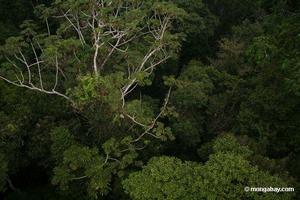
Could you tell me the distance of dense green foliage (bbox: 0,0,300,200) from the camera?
1187 cm

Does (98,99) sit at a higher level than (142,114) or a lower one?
higher

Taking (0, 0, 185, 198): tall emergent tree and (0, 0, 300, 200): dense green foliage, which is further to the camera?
(0, 0, 185, 198): tall emergent tree

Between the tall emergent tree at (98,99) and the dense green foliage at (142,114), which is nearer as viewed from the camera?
the dense green foliage at (142,114)

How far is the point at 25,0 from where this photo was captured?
2639cm

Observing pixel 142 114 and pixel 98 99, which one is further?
pixel 142 114

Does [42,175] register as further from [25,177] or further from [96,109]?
[96,109]

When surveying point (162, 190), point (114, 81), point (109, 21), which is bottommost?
point (162, 190)

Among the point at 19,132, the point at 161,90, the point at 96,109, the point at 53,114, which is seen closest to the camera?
the point at 96,109

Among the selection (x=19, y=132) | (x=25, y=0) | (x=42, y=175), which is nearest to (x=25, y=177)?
(x=42, y=175)

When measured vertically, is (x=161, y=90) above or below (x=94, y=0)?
below

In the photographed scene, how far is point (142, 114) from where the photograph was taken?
51.4 feet

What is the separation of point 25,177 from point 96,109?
7104 mm

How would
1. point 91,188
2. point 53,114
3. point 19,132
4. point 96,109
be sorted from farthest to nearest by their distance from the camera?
1. point 53,114
2. point 19,132
3. point 96,109
4. point 91,188

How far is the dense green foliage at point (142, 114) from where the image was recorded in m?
11.9
